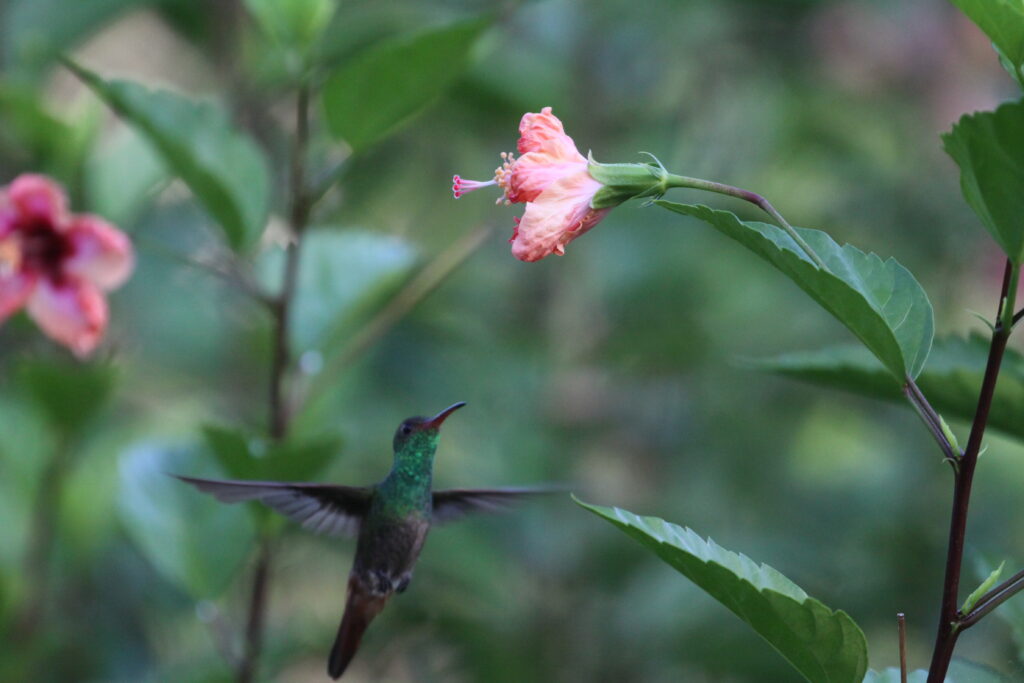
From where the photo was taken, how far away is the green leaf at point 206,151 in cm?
99

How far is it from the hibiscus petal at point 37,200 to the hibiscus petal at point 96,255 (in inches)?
0.8

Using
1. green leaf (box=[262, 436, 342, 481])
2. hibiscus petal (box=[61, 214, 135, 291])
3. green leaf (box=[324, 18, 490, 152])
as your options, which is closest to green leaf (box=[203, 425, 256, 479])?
green leaf (box=[262, 436, 342, 481])

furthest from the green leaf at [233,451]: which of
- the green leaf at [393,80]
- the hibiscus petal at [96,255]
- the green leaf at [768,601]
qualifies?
the green leaf at [768,601]

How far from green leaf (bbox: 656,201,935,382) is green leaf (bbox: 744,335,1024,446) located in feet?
0.42

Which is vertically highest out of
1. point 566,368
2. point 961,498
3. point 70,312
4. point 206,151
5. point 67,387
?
point 961,498

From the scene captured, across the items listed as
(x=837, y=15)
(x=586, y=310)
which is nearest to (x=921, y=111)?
(x=837, y=15)

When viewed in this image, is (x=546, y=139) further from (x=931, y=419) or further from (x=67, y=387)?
(x=67, y=387)

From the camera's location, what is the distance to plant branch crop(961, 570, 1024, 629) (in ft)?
1.92

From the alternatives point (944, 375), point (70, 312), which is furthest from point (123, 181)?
point (944, 375)

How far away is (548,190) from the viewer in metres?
0.67

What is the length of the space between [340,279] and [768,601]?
70 cm

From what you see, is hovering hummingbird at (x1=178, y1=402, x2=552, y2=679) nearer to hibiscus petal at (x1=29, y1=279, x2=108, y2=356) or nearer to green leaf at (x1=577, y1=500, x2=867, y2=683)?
green leaf at (x1=577, y1=500, x2=867, y2=683)

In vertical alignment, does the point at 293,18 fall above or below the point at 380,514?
above

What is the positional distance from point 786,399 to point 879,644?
0.44 m
